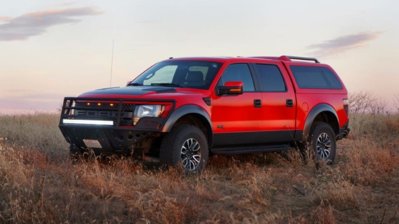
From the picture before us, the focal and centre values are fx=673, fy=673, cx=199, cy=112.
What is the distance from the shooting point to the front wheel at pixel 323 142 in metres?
12.6

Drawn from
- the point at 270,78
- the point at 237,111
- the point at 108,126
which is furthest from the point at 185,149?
the point at 270,78

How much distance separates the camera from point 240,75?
11.3m

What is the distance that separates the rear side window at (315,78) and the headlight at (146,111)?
11.8 feet

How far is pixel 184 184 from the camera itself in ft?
29.1

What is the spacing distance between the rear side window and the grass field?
72.5 inches

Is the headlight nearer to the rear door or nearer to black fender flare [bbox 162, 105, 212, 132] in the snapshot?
black fender flare [bbox 162, 105, 212, 132]

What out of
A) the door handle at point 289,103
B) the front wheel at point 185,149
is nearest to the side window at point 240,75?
the door handle at point 289,103

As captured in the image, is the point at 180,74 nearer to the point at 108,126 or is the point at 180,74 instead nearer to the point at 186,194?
the point at 108,126

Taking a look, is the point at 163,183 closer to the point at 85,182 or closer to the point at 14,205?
the point at 85,182

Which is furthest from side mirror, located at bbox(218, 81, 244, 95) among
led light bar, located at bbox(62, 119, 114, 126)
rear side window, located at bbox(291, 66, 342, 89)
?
rear side window, located at bbox(291, 66, 342, 89)

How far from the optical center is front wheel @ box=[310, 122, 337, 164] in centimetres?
1262

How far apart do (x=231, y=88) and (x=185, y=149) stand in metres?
1.24

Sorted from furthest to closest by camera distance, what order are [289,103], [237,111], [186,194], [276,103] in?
[289,103]
[276,103]
[237,111]
[186,194]

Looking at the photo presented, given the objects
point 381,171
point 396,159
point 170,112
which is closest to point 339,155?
point 396,159
